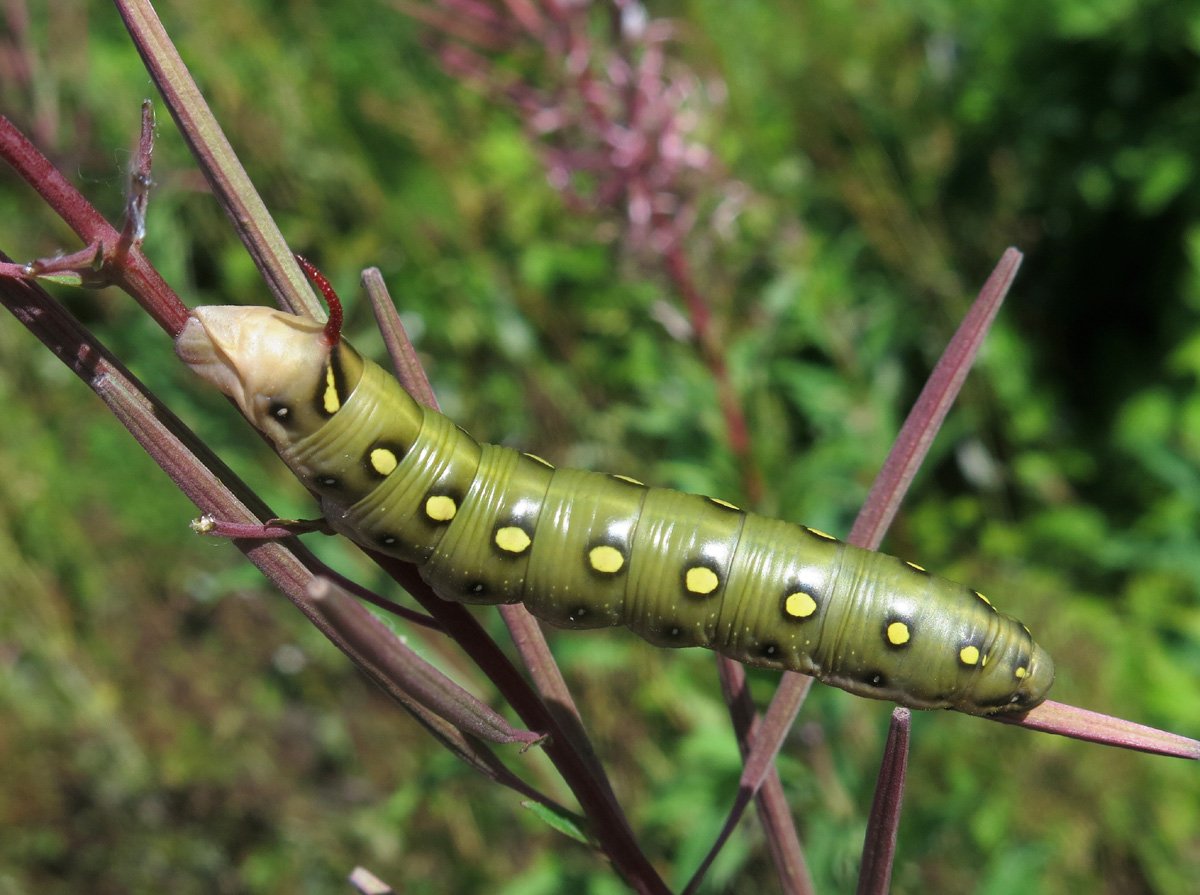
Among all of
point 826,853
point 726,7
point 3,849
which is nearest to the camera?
point 826,853

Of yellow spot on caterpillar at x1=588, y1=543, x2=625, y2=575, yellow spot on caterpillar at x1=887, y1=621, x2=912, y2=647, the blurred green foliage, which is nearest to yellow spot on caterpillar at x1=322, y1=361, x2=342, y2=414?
yellow spot on caterpillar at x1=588, y1=543, x2=625, y2=575

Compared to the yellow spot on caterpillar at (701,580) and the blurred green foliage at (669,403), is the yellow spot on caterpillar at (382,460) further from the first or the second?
the blurred green foliage at (669,403)

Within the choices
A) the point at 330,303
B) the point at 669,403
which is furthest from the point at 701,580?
the point at 669,403

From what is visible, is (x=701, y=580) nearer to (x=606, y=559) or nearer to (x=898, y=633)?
(x=606, y=559)

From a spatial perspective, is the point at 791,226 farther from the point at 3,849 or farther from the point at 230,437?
the point at 3,849

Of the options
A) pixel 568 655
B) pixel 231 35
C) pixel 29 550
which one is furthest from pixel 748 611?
pixel 231 35

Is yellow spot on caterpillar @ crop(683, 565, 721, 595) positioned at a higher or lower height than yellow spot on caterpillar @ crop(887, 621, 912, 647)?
lower

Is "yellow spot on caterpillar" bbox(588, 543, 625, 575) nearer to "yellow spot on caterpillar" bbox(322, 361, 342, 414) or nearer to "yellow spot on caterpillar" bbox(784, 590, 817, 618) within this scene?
"yellow spot on caterpillar" bbox(784, 590, 817, 618)
